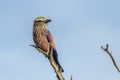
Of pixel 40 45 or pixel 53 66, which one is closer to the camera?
pixel 53 66

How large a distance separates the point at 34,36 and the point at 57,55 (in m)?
1.28

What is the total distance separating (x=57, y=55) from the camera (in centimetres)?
1061

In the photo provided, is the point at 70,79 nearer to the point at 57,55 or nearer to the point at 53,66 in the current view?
the point at 53,66

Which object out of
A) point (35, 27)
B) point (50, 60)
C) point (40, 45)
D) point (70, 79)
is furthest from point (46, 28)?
point (70, 79)

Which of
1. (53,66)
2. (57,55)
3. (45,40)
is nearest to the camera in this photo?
(53,66)

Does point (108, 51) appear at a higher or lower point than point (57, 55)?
higher

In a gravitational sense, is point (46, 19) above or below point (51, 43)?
above

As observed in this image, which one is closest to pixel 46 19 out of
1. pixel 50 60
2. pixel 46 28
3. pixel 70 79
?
pixel 46 28

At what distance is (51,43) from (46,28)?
0.80 metres

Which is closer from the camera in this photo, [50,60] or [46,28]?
[50,60]

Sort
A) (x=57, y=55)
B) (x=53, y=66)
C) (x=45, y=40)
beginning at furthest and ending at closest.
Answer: (x=45, y=40) → (x=57, y=55) → (x=53, y=66)

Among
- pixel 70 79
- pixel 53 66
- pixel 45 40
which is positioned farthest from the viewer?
pixel 45 40

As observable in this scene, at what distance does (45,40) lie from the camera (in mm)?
11406

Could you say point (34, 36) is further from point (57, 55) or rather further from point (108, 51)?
point (108, 51)
